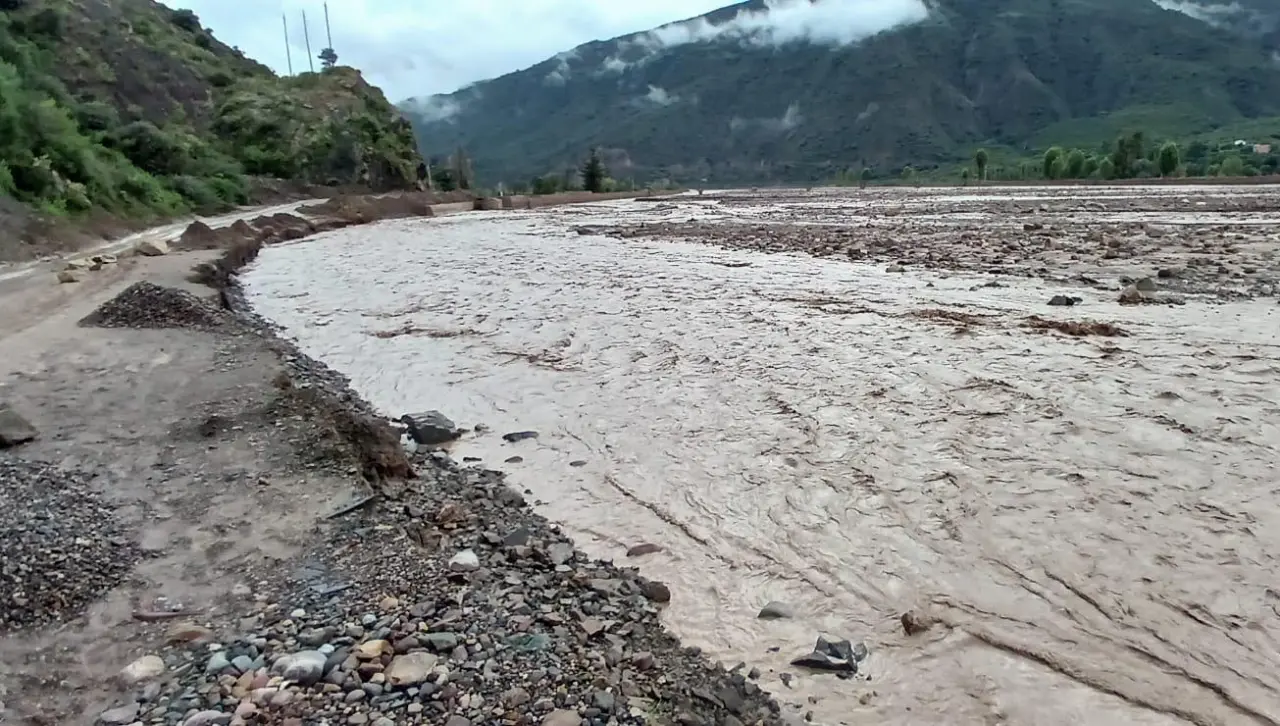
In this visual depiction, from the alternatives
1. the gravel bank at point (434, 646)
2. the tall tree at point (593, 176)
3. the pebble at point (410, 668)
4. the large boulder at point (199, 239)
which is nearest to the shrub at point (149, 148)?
the large boulder at point (199, 239)

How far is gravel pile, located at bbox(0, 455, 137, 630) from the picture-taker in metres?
5.14

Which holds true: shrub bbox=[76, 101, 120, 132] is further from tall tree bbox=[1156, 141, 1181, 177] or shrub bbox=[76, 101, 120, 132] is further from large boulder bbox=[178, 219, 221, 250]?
tall tree bbox=[1156, 141, 1181, 177]

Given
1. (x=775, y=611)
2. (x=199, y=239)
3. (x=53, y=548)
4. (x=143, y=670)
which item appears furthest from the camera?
(x=199, y=239)

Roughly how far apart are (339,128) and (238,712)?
7979cm

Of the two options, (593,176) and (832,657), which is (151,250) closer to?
(832,657)

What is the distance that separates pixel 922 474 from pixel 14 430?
8767mm

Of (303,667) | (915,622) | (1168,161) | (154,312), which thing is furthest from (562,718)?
(1168,161)

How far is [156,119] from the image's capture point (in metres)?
62.9

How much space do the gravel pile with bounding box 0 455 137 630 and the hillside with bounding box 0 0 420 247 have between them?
75.1 feet

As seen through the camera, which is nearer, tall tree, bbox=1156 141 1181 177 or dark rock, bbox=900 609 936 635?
dark rock, bbox=900 609 936 635

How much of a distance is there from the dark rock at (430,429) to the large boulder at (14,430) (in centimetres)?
364

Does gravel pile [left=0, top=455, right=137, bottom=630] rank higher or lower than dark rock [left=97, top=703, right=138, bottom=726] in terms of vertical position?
higher

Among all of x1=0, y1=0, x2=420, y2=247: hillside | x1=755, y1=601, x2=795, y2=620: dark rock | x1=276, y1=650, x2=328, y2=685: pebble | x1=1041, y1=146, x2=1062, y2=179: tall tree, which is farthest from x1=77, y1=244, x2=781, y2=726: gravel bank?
x1=1041, y1=146, x2=1062, y2=179: tall tree

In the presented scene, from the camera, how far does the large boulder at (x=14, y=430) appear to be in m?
8.23
